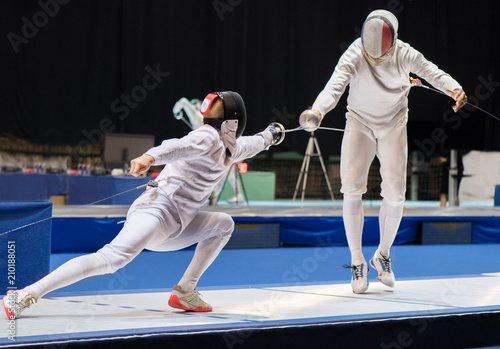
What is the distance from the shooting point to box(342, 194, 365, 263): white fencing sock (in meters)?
2.51

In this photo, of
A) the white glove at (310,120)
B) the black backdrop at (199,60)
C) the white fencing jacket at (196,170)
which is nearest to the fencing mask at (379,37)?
the white glove at (310,120)

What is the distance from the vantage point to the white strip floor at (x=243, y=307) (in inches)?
66.8

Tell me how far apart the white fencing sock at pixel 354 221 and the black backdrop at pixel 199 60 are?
5027 mm

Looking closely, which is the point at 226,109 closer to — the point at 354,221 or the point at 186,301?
the point at 186,301

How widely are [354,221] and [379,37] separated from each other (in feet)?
2.82

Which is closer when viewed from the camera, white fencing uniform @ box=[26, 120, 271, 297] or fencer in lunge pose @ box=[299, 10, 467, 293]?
white fencing uniform @ box=[26, 120, 271, 297]

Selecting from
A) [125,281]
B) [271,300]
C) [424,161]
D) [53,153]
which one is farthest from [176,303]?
[424,161]

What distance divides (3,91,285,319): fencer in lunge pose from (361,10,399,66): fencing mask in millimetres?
677

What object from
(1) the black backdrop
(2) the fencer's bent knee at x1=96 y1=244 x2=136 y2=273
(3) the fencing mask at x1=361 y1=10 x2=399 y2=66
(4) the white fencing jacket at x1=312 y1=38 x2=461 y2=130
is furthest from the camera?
(1) the black backdrop

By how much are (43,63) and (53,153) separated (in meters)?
1.32

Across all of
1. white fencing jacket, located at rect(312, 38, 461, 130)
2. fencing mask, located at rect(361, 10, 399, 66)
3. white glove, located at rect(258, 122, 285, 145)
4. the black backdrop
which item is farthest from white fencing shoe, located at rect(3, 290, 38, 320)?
the black backdrop

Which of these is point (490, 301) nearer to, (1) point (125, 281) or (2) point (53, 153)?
(1) point (125, 281)

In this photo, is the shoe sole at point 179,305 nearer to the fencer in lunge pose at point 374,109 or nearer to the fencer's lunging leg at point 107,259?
the fencer's lunging leg at point 107,259

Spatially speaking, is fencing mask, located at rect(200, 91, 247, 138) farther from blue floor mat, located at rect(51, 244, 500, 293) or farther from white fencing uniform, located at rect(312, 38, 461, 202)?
blue floor mat, located at rect(51, 244, 500, 293)
